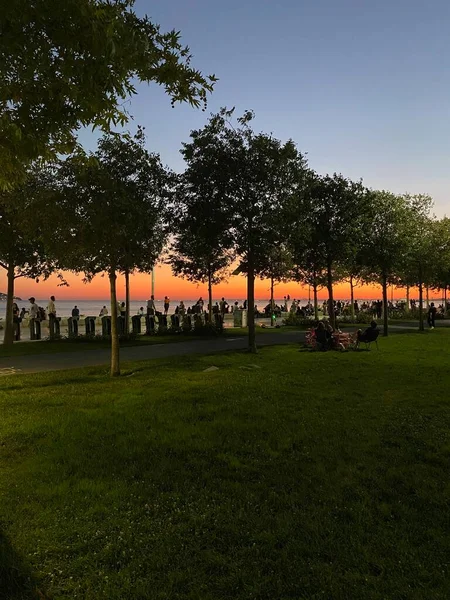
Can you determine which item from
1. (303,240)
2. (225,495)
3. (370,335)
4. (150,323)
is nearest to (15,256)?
(150,323)

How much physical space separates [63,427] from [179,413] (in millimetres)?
1831

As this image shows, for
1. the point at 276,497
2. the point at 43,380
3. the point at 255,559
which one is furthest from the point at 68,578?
the point at 43,380

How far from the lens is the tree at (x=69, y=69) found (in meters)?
4.16

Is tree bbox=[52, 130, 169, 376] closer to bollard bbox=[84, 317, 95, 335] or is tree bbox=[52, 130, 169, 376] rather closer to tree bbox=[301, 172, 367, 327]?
tree bbox=[301, 172, 367, 327]

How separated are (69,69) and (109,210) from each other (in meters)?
6.17

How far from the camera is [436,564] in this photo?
3367 millimetres

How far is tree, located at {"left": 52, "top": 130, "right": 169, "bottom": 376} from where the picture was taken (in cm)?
1057

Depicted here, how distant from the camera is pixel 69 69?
14.8 ft

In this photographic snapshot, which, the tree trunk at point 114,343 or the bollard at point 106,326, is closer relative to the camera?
the tree trunk at point 114,343

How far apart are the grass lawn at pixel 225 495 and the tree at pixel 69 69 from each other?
361cm

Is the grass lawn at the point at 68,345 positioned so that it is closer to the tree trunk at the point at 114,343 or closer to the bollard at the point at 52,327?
the bollard at the point at 52,327

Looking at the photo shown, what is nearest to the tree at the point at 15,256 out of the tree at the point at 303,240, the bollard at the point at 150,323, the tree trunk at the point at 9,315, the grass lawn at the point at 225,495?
the tree trunk at the point at 9,315

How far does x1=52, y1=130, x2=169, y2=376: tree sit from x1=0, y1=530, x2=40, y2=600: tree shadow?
8.04 meters

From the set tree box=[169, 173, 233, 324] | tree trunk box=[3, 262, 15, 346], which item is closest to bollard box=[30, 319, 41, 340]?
tree trunk box=[3, 262, 15, 346]
